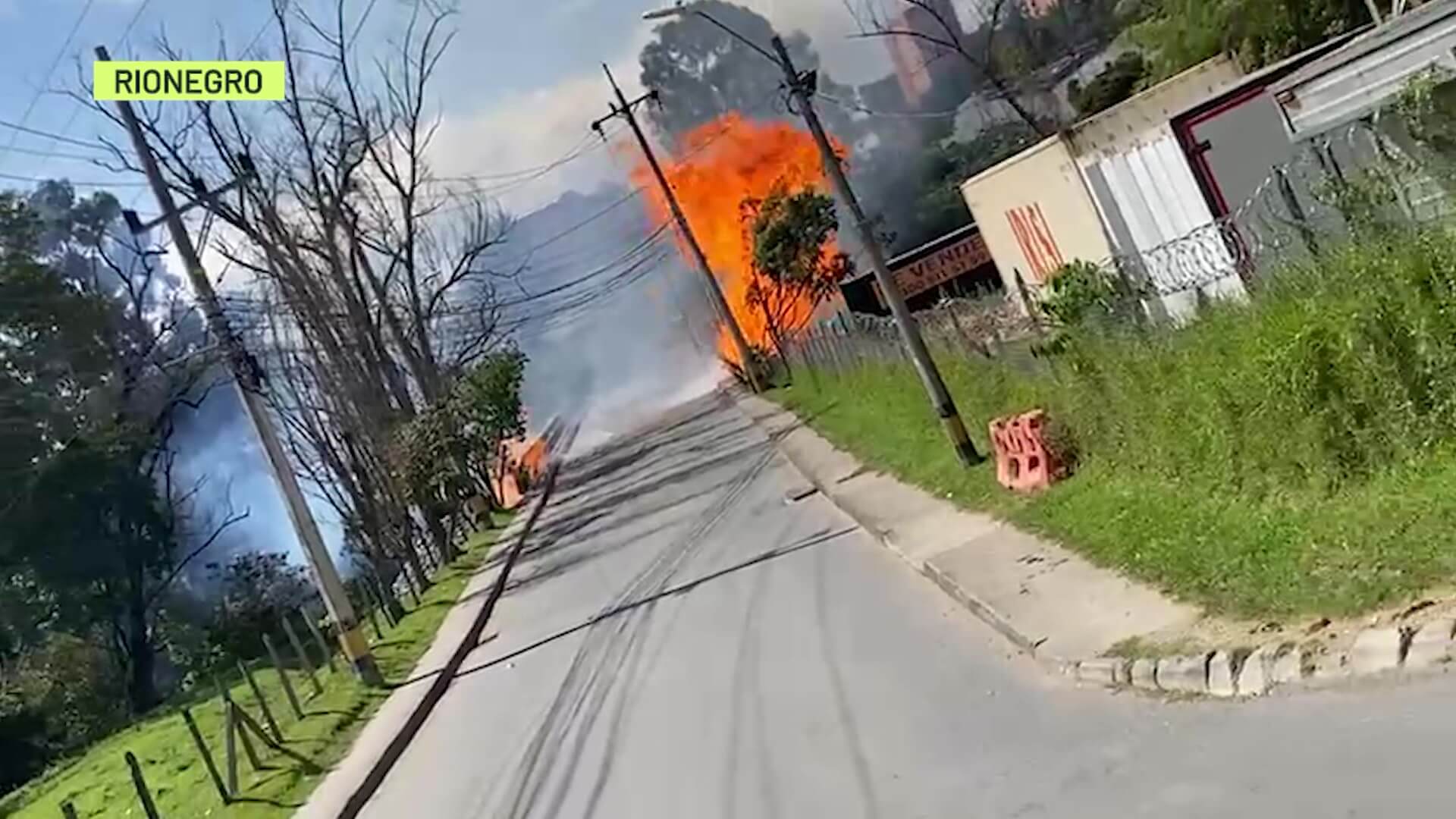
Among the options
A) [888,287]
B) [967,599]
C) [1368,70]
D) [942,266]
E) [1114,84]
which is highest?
[1114,84]

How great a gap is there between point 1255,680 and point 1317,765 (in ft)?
4.37

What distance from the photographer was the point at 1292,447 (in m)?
10.1

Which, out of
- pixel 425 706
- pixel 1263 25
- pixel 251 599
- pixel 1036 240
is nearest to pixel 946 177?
pixel 251 599

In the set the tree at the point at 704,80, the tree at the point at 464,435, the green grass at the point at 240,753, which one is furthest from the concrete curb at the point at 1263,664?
the tree at the point at 704,80

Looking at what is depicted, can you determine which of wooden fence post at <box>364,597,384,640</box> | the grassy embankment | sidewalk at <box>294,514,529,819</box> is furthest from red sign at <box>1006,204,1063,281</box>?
wooden fence post at <box>364,597,384,640</box>

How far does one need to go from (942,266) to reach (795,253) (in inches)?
238

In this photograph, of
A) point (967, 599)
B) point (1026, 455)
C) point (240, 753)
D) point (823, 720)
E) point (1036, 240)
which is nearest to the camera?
point (823, 720)

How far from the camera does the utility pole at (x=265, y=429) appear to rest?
70.6ft

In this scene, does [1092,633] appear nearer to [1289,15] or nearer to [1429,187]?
[1429,187]

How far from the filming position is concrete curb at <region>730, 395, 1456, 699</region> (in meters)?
7.20

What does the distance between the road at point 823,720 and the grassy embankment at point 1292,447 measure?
1108 millimetres

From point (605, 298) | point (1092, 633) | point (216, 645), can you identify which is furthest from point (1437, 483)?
point (605, 298)

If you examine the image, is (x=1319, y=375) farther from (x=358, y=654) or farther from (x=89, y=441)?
(x=89, y=441)

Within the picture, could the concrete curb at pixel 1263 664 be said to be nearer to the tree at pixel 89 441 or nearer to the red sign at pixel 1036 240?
the red sign at pixel 1036 240
